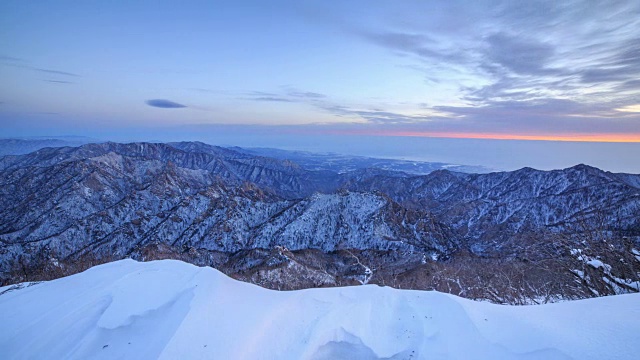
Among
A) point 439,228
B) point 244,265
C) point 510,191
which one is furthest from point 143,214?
point 510,191

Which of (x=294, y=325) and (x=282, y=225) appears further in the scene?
(x=282, y=225)

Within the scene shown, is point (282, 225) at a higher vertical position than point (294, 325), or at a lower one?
lower

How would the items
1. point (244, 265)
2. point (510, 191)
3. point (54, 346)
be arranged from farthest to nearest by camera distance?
point (510, 191) < point (244, 265) < point (54, 346)

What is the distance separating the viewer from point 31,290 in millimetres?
9938

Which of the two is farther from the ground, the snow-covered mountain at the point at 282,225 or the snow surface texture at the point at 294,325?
the snow surface texture at the point at 294,325

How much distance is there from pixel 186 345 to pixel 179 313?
1.20m

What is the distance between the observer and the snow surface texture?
19.2ft

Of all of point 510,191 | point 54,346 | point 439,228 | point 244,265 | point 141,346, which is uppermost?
point 141,346

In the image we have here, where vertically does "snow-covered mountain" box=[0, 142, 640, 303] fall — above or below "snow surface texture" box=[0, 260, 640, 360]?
below

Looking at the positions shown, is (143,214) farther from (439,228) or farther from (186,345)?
(186,345)

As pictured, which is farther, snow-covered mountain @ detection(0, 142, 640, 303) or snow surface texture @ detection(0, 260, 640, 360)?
snow-covered mountain @ detection(0, 142, 640, 303)

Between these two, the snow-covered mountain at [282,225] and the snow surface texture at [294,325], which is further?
the snow-covered mountain at [282,225]

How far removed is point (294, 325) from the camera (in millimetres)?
7086

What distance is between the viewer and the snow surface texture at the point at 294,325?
584 cm
